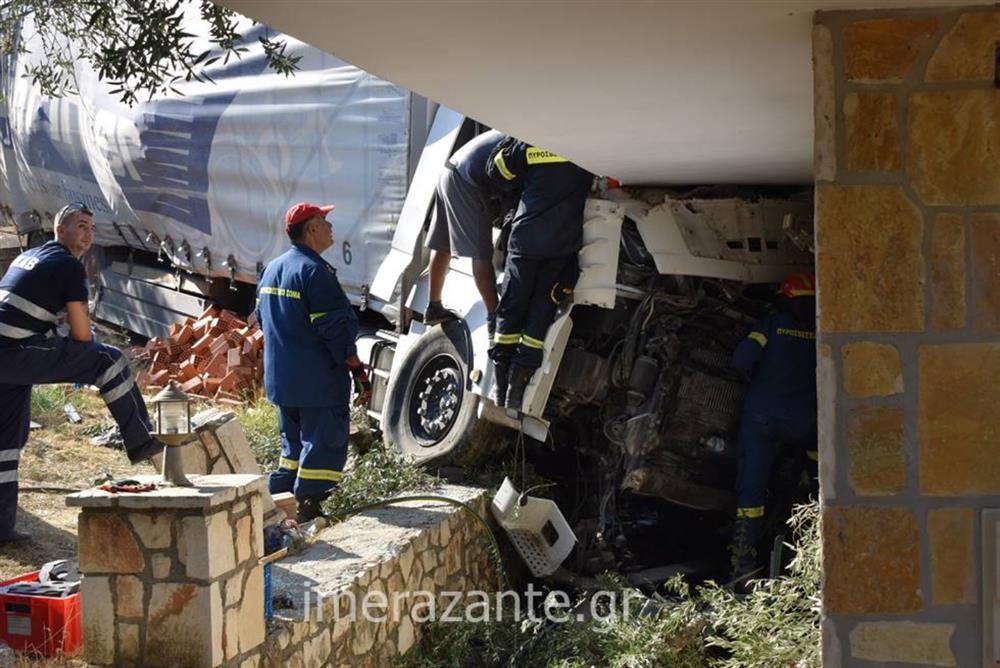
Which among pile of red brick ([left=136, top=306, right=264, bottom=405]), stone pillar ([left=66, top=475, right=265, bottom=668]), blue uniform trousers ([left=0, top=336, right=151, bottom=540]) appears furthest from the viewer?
pile of red brick ([left=136, top=306, right=264, bottom=405])

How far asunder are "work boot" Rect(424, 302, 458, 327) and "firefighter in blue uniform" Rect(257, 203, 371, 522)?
1089 millimetres

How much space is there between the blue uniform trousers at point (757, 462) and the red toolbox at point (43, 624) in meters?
3.69

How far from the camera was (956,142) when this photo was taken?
123 inches

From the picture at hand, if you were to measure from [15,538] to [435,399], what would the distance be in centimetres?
272

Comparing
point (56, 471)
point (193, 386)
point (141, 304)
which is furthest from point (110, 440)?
point (141, 304)

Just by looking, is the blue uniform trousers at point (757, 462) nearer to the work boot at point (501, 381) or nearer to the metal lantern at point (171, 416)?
the work boot at point (501, 381)

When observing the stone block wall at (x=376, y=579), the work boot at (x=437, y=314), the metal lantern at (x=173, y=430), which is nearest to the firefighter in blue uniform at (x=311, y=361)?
the stone block wall at (x=376, y=579)

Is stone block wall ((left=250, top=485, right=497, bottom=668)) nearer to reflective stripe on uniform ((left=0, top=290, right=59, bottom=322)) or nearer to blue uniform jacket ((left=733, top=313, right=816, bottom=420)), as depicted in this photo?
blue uniform jacket ((left=733, top=313, right=816, bottom=420))

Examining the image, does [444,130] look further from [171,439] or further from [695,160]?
[171,439]

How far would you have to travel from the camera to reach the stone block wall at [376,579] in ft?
17.0

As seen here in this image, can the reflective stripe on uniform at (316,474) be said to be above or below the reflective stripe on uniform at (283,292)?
below

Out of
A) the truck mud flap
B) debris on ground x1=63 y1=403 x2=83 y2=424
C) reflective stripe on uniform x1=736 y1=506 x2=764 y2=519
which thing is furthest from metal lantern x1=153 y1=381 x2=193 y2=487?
the truck mud flap

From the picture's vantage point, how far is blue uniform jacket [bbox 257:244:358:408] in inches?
268

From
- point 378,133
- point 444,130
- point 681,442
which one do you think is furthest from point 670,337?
point 378,133
